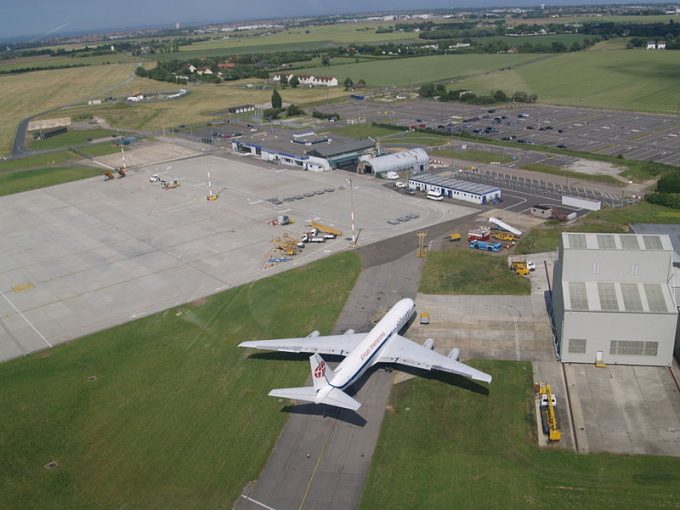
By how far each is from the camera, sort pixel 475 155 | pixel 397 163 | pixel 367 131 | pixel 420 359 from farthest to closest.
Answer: pixel 367 131 → pixel 475 155 → pixel 397 163 → pixel 420 359

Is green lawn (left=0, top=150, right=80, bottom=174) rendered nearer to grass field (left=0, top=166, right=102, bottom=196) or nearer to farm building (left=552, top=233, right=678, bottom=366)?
grass field (left=0, top=166, right=102, bottom=196)

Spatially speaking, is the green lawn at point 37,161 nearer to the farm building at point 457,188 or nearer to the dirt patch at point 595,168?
the farm building at point 457,188

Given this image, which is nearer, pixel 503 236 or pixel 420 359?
pixel 420 359

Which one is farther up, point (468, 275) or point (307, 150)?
point (307, 150)

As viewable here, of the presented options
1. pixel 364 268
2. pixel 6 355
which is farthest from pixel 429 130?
pixel 6 355

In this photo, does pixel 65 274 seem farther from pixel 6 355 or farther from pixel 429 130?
pixel 429 130

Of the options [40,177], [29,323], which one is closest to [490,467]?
[29,323]

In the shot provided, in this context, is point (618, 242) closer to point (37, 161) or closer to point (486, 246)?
point (486, 246)
